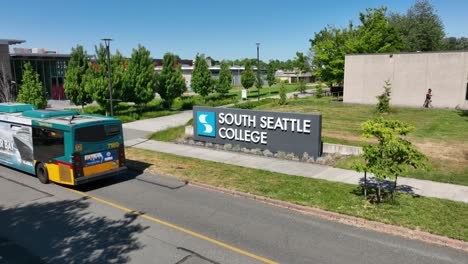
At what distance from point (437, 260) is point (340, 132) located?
14114 mm

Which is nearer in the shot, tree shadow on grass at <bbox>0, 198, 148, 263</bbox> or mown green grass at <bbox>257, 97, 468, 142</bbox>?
tree shadow on grass at <bbox>0, 198, 148, 263</bbox>

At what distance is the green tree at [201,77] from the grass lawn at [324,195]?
29526 millimetres

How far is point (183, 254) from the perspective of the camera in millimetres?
8039

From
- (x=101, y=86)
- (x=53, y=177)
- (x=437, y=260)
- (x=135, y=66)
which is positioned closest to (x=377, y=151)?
(x=437, y=260)

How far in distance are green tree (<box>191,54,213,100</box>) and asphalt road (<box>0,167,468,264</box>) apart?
112 feet

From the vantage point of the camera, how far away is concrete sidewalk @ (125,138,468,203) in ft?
38.7

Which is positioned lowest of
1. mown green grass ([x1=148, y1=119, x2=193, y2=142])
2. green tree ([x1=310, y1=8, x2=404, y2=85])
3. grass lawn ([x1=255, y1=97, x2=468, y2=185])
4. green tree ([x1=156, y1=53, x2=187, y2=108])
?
mown green grass ([x1=148, y1=119, x2=193, y2=142])

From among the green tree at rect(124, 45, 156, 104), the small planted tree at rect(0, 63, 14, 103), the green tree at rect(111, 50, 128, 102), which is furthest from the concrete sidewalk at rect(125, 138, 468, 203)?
the small planted tree at rect(0, 63, 14, 103)

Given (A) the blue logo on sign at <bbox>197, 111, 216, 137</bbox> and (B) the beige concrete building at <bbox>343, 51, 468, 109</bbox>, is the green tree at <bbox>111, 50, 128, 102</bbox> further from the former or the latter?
(B) the beige concrete building at <bbox>343, 51, 468, 109</bbox>

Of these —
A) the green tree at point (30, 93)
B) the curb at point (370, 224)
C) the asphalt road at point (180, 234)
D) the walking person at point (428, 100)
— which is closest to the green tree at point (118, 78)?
the green tree at point (30, 93)

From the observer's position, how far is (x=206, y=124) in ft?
67.4

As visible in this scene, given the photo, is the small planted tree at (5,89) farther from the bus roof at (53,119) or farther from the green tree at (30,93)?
the bus roof at (53,119)

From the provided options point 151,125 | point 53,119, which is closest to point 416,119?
point 151,125

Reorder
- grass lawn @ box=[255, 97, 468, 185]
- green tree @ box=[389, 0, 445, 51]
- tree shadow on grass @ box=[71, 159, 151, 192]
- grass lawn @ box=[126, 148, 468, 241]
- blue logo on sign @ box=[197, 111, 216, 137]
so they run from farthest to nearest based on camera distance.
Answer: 1. green tree @ box=[389, 0, 445, 51]
2. blue logo on sign @ box=[197, 111, 216, 137]
3. grass lawn @ box=[255, 97, 468, 185]
4. tree shadow on grass @ box=[71, 159, 151, 192]
5. grass lawn @ box=[126, 148, 468, 241]
